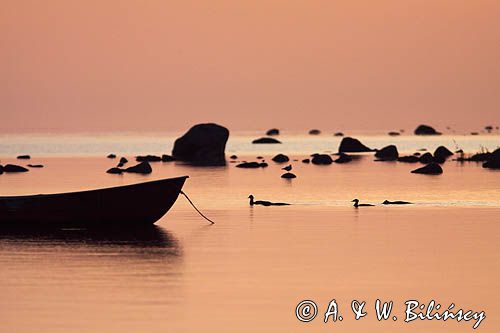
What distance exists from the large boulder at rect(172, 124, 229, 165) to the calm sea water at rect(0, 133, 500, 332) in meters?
60.4

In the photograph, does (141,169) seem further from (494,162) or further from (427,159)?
(427,159)

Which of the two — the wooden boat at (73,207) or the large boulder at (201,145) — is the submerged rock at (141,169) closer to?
the large boulder at (201,145)

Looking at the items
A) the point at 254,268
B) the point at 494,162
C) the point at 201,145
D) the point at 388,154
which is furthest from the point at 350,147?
the point at 254,268

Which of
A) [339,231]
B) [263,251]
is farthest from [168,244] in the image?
[339,231]

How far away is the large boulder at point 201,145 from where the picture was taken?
111 metres

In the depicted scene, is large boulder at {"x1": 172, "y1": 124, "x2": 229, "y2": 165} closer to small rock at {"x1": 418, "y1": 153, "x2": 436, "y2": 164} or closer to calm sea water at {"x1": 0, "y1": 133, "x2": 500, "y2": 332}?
small rock at {"x1": 418, "y1": 153, "x2": 436, "y2": 164}

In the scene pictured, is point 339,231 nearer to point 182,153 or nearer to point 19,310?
point 19,310

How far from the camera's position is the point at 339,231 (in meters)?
36.3

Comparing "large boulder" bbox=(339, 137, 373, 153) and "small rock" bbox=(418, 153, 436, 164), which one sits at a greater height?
"small rock" bbox=(418, 153, 436, 164)

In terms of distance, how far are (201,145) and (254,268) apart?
276 feet

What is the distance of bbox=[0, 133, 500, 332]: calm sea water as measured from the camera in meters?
20.7

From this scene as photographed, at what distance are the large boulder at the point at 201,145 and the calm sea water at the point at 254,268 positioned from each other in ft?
198

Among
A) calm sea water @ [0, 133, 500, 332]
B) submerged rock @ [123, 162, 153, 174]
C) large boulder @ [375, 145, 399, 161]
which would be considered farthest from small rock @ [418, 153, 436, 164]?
calm sea water @ [0, 133, 500, 332]

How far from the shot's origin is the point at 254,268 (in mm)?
27156
